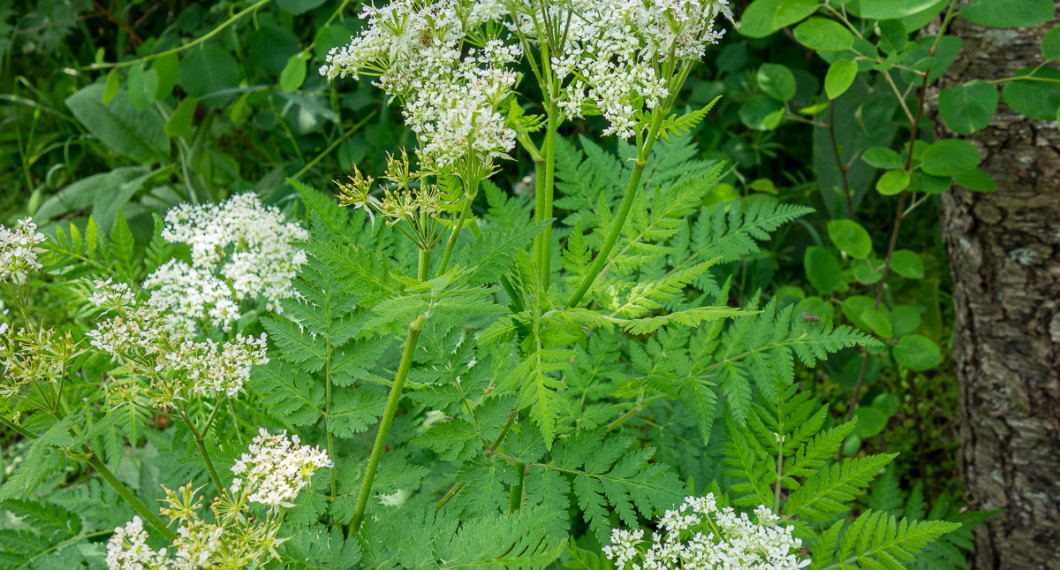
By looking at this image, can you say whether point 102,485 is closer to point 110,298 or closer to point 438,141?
point 110,298

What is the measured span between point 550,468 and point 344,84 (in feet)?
6.76

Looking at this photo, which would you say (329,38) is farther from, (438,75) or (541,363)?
(541,363)

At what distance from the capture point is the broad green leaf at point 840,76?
131 cm

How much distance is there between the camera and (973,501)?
1739 millimetres

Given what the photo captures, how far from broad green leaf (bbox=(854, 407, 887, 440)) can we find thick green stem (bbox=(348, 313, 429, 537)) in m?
1.15

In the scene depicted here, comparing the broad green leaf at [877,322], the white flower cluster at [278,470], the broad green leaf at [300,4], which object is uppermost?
the broad green leaf at [300,4]

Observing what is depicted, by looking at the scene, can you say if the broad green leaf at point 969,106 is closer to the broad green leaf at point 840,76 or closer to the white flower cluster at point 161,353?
the broad green leaf at point 840,76

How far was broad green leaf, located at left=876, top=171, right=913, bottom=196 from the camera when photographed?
4.74ft

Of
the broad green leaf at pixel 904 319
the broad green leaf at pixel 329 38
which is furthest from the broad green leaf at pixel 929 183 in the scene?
the broad green leaf at pixel 329 38

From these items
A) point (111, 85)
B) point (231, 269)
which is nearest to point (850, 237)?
point (231, 269)

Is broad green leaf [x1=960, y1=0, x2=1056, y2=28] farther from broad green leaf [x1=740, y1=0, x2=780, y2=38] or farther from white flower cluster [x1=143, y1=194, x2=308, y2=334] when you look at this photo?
white flower cluster [x1=143, y1=194, x2=308, y2=334]

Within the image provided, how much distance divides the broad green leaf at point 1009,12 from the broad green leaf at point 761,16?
1.17 feet

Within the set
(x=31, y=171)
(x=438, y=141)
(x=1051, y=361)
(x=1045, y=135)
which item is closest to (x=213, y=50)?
(x=31, y=171)

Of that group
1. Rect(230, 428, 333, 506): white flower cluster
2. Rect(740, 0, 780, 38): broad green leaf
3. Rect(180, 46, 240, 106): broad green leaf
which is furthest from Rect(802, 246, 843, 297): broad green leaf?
Rect(180, 46, 240, 106): broad green leaf
